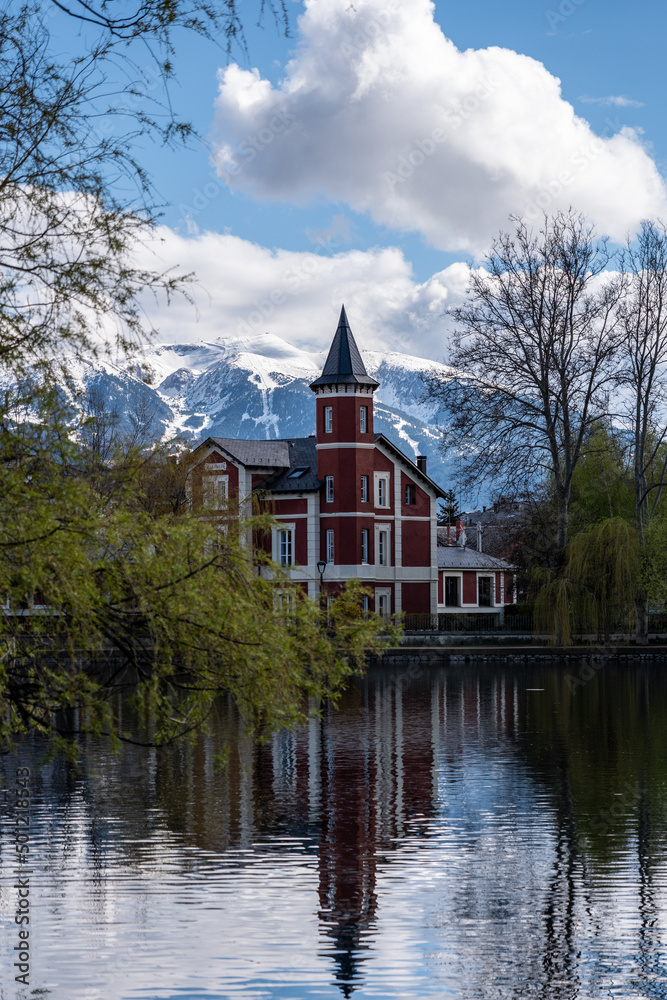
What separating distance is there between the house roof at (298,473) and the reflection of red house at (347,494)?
0.21 feet

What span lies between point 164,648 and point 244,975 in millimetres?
2742

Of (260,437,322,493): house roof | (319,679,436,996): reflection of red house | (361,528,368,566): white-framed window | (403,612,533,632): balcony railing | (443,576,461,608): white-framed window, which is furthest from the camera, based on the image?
(443,576,461,608): white-framed window

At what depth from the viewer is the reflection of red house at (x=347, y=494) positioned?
59.9 m

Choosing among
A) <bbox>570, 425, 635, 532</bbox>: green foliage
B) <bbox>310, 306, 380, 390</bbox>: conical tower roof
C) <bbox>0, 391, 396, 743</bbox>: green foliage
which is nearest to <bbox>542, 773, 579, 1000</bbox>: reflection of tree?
<bbox>0, 391, 396, 743</bbox>: green foliage

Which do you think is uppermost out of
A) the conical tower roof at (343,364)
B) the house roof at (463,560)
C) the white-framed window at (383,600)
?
the conical tower roof at (343,364)

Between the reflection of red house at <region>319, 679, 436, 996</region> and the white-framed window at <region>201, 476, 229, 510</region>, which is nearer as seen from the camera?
the reflection of red house at <region>319, 679, 436, 996</region>

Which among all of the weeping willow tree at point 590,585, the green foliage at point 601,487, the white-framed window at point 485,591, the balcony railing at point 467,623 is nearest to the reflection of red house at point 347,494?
the balcony railing at point 467,623

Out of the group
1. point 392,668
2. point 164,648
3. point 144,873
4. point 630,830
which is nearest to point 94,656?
point 164,648

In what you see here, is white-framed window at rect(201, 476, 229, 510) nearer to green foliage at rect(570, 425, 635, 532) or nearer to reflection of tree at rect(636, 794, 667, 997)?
green foliage at rect(570, 425, 635, 532)

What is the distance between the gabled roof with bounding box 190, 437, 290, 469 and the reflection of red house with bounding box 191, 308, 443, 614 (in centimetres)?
6

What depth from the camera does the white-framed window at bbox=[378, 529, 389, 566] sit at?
62.0 meters

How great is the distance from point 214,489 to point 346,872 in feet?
132

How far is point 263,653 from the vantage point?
28.5 ft

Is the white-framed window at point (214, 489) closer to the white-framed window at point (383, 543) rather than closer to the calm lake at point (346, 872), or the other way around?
the white-framed window at point (383, 543)
